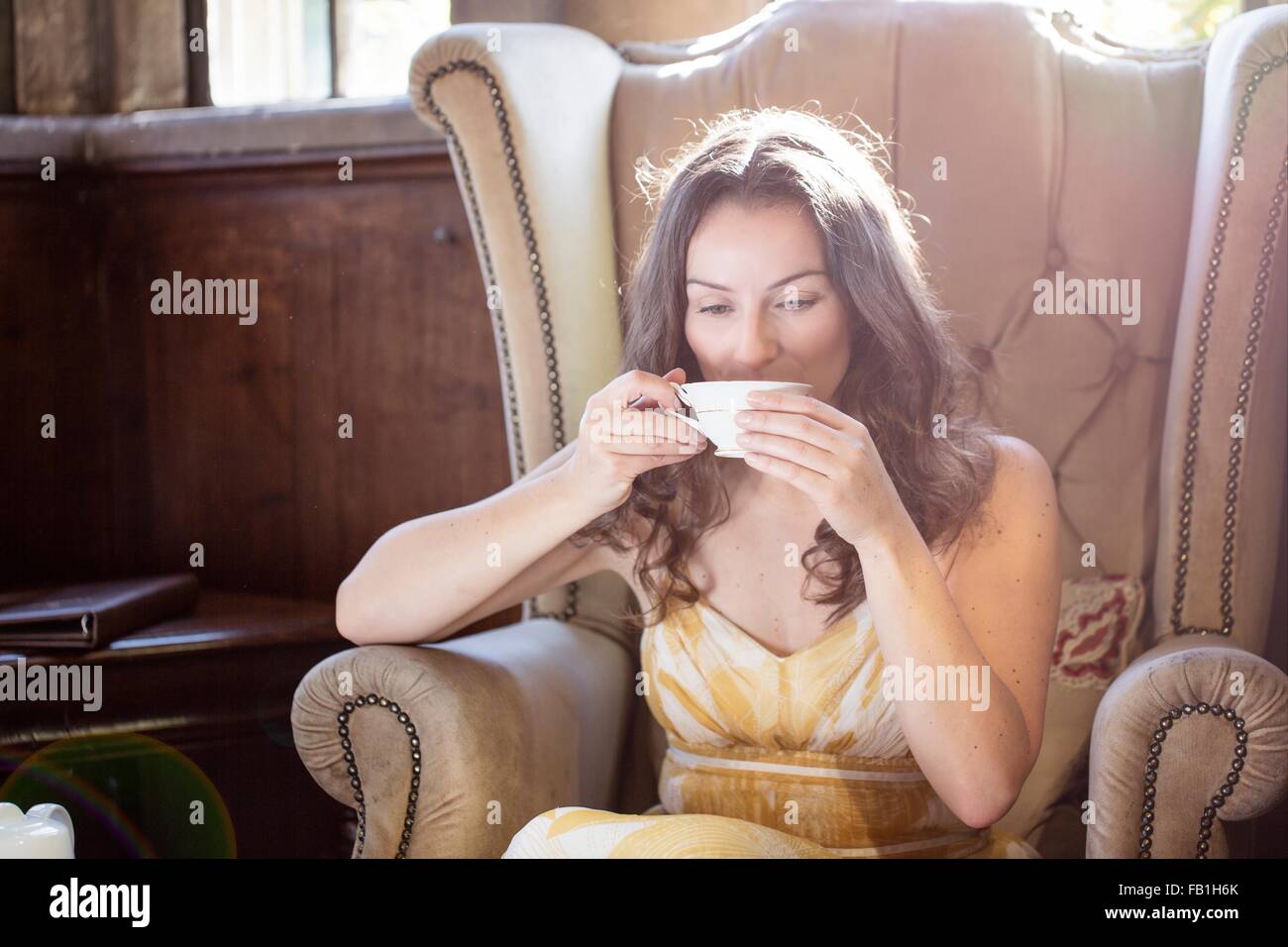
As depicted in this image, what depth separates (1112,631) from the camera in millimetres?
1502

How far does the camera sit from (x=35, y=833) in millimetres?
1061

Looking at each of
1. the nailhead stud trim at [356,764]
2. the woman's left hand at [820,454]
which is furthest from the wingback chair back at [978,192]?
the woman's left hand at [820,454]

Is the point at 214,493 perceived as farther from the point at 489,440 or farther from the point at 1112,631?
the point at 1112,631

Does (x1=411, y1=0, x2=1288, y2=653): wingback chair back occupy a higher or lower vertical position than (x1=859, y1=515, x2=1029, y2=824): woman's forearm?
higher

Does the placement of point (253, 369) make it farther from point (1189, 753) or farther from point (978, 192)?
point (1189, 753)

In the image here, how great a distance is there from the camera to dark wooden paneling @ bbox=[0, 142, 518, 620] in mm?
1776

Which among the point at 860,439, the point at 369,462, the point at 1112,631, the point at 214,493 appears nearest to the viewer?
the point at 860,439

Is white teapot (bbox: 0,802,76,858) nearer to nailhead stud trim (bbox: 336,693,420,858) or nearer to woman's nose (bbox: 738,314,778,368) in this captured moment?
nailhead stud trim (bbox: 336,693,420,858)

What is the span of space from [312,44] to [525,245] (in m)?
0.56

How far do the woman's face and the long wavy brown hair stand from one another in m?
0.02

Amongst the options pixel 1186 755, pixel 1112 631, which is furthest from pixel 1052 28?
pixel 1186 755

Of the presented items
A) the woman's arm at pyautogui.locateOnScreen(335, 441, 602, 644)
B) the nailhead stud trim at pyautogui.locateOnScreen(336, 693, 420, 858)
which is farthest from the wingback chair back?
the nailhead stud trim at pyautogui.locateOnScreen(336, 693, 420, 858)
